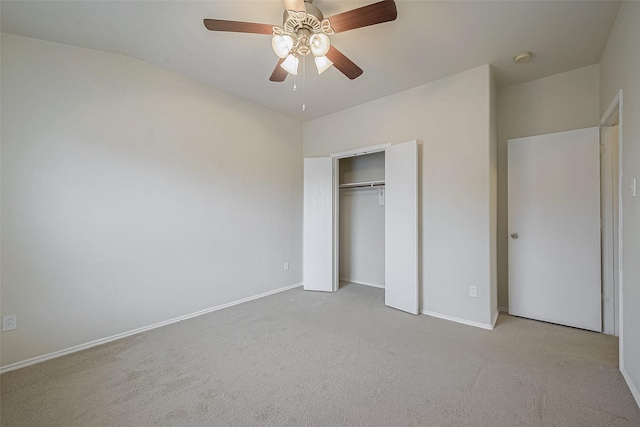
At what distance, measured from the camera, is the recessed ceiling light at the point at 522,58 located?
7.83 ft

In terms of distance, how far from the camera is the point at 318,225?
390cm

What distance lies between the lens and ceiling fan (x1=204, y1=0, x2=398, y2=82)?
5.10 ft

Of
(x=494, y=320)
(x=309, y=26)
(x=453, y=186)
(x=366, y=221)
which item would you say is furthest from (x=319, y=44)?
(x=494, y=320)

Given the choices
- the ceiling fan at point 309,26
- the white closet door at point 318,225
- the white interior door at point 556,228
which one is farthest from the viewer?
the white closet door at point 318,225

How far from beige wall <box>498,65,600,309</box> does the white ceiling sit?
139 mm

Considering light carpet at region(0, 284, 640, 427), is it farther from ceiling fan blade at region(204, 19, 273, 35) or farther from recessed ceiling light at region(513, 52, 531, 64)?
recessed ceiling light at region(513, 52, 531, 64)

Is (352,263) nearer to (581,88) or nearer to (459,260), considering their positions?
(459,260)

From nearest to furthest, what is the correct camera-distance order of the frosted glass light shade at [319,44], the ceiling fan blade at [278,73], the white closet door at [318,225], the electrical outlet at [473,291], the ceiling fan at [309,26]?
1. the ceiling fan at [309,26]
2. the frosted glass light shade at [319,44]
3. the ceiling fan blade at [278,73]
4. the electrical outlet at [473,291]
5. the white closet door at [318,225]

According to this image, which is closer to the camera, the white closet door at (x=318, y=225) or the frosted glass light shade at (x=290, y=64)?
the frosted glass light shade at (x=290, y=64)

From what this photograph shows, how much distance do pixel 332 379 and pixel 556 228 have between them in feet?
9.09

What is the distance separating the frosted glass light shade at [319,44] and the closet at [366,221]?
159 cm

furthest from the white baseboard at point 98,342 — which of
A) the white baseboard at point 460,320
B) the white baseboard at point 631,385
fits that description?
the white baseboard at point 631,385

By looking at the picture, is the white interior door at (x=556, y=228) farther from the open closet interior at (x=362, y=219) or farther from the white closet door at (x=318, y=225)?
the white closet door at (x=318, y=225)

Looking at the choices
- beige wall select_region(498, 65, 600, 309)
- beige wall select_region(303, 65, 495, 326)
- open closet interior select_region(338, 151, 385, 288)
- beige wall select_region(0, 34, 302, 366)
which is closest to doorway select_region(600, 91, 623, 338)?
beige wall select_region(498, 65, 600, 309)
